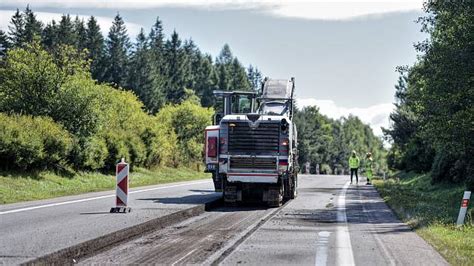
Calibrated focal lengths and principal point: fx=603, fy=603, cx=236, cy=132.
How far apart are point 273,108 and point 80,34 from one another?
9006 centimetres

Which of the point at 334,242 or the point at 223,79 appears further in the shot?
the point at 223,79

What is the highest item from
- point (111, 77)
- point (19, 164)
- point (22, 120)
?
point (111, 77)

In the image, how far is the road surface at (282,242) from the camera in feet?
29.1

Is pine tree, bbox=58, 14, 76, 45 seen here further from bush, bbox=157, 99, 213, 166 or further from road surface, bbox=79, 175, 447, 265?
road surface, bbox=79, 175, 447, 265

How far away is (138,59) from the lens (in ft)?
338

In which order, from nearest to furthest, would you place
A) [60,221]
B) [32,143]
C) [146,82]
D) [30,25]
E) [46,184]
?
[60,221]
[32,143]
[46,184]
[30,25]
[146,82]

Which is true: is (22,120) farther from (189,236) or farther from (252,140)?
(189,236)

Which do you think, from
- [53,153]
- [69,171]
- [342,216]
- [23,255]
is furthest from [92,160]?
[23,255]

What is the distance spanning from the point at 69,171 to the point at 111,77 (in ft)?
253

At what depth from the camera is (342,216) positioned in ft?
50.6

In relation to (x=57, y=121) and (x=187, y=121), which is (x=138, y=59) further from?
(x=57, y=121)

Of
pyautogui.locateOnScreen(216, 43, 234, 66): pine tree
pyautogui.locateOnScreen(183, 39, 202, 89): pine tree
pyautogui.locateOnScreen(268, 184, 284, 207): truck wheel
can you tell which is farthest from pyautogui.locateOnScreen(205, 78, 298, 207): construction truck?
pyautogui.locateOnScreen(216, 43, 234, 66): pine tree

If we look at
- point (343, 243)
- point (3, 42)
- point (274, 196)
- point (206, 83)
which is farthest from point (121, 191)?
point (206, 83)

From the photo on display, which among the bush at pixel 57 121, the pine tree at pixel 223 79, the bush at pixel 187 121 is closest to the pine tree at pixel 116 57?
the pine tree at pixel 223 79
